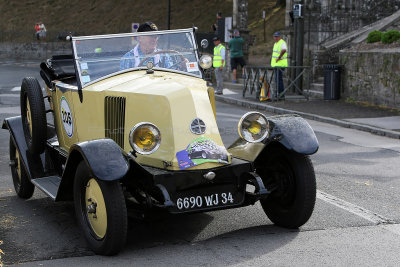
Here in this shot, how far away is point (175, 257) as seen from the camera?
17.8ft

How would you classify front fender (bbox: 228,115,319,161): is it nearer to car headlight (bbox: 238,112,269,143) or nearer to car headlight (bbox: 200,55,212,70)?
car headlight (bbox: 238,112,269,143)

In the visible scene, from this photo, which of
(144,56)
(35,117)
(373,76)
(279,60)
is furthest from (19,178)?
(279,60)

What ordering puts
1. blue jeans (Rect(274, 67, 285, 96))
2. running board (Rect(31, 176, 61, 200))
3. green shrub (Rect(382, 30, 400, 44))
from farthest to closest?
blue jeans (Rect(274, 67, 285, 96)) < green shrub (Rect(382, 30, 400, 44)) < running board (Rect(31, 176, 61, 200))

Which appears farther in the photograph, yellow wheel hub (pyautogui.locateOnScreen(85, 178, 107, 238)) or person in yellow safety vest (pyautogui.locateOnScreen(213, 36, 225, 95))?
person in yellow safety vest (pyautogui.locateOnScreen(213, 36, 225, 95))

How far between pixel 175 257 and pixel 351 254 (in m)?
1.42

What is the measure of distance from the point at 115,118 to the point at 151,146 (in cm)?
62

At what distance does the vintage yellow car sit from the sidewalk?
685 cm

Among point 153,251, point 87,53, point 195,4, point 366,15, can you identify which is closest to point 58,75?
point 87,53

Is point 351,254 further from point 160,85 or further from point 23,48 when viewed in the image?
point 23,48

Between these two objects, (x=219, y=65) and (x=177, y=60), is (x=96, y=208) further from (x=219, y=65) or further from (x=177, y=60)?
(x=219, y=65)

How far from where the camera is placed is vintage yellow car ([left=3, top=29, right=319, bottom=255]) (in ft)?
18.1

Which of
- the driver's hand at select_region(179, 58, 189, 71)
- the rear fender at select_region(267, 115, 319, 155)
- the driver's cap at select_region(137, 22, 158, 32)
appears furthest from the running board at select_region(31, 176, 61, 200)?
the rear fender at select_region(267, 115, 319, 155)

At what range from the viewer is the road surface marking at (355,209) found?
6.58 m

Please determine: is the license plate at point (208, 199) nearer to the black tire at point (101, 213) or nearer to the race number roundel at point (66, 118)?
the black tire at point (101, 213)
